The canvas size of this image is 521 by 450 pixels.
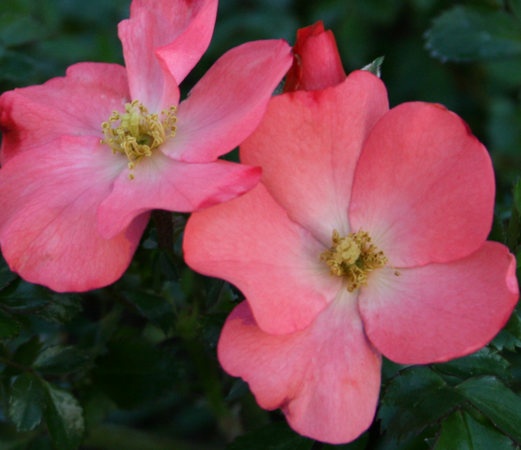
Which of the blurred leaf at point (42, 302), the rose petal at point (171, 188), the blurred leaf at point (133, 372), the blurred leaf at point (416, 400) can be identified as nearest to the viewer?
the rose petal at point (171, 188)

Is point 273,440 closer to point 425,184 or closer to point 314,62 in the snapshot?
point 425,184

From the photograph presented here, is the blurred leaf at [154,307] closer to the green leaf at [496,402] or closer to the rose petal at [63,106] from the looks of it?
the rose petal at [63,106]

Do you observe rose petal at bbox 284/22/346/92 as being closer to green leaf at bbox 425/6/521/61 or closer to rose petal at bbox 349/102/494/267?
rose petal at bbox 349/102/494/267

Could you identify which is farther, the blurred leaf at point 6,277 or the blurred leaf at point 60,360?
the blurred leaf at point 60,360

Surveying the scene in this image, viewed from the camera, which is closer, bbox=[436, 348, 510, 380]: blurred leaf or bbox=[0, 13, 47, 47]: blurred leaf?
bbox=[436, 348, 510, 380]: blurred leaf

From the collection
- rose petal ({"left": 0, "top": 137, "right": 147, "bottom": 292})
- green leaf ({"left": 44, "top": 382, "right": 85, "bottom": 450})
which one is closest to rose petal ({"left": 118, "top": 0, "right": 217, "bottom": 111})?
rose petal ({"left": 0, "top": 137, "right": 147, "bottom": 292})

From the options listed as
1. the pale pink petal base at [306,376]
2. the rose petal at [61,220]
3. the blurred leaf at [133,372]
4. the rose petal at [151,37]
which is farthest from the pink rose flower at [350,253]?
the blurred leaf at [133,372]
